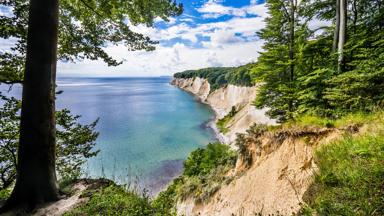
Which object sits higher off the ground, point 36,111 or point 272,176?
point 36,111

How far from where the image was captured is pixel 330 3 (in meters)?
12.9

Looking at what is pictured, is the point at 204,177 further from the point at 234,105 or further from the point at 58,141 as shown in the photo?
the point at 234,105

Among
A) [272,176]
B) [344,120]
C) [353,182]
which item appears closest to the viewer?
[353,182]

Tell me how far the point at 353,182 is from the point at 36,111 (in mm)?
5555

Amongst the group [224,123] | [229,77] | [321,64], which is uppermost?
[229,77]

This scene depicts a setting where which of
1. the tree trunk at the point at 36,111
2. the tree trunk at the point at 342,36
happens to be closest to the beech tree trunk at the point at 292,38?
the tree trunk at the point at 342,36

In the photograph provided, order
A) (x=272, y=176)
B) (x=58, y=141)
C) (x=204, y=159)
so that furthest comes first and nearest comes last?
(x=204, y=159) < (x=58, y=141) < (x=272, y=176)

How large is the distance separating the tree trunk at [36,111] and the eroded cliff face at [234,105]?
47.7 ft

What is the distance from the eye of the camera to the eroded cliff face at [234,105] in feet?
108

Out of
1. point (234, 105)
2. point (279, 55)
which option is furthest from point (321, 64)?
point (234, 105)

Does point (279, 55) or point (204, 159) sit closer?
point (279, 55)

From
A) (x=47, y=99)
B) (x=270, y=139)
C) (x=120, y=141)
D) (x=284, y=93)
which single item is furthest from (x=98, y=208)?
(x=120, y=141)

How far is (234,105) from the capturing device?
46844 millimetres

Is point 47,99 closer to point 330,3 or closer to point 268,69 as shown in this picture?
point 268,69
